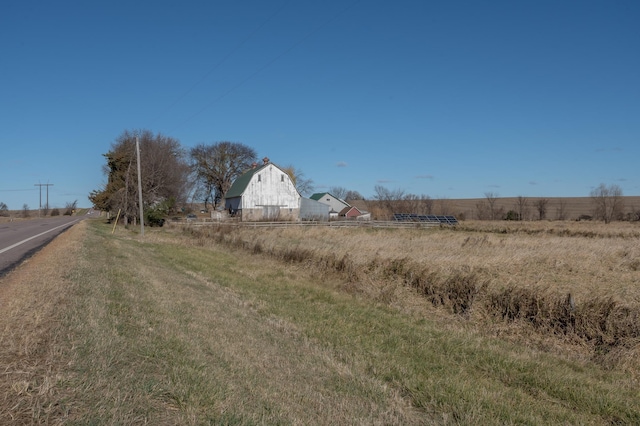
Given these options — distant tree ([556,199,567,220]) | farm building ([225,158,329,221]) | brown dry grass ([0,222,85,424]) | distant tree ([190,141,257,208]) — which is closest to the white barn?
farm building ([225,158,329,221])

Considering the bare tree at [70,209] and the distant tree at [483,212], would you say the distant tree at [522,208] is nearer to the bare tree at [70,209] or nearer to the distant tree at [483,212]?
the distant tree at [483,212]

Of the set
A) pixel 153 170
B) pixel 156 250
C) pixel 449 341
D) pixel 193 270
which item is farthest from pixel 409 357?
pixel 153 170

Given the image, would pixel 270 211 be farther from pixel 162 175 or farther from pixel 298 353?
pixel 298 353

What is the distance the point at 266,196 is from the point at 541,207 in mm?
47592

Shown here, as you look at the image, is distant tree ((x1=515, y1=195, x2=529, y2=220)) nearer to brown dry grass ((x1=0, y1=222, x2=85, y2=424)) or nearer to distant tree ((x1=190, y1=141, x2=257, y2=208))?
distant tree ((x1=190, y1=141, x2=257, y2=208))

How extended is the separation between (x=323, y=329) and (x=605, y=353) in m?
5.23

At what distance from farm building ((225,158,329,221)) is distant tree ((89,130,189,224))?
8.80 m

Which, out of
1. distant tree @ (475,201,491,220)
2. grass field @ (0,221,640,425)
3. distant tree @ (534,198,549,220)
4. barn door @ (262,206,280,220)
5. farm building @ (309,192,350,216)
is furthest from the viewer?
farm building @ (309,192,350,216)

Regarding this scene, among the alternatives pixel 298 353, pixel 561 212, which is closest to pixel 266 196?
pixel 561 212

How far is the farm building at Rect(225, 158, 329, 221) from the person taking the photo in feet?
206

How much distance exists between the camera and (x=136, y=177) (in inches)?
2052

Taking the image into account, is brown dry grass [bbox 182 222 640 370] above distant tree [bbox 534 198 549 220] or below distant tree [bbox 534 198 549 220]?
below

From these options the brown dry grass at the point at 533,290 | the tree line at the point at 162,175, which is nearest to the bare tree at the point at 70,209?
the tree line at the point at 162,175

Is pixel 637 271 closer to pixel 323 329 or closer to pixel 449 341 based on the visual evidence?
pixel 449 341
